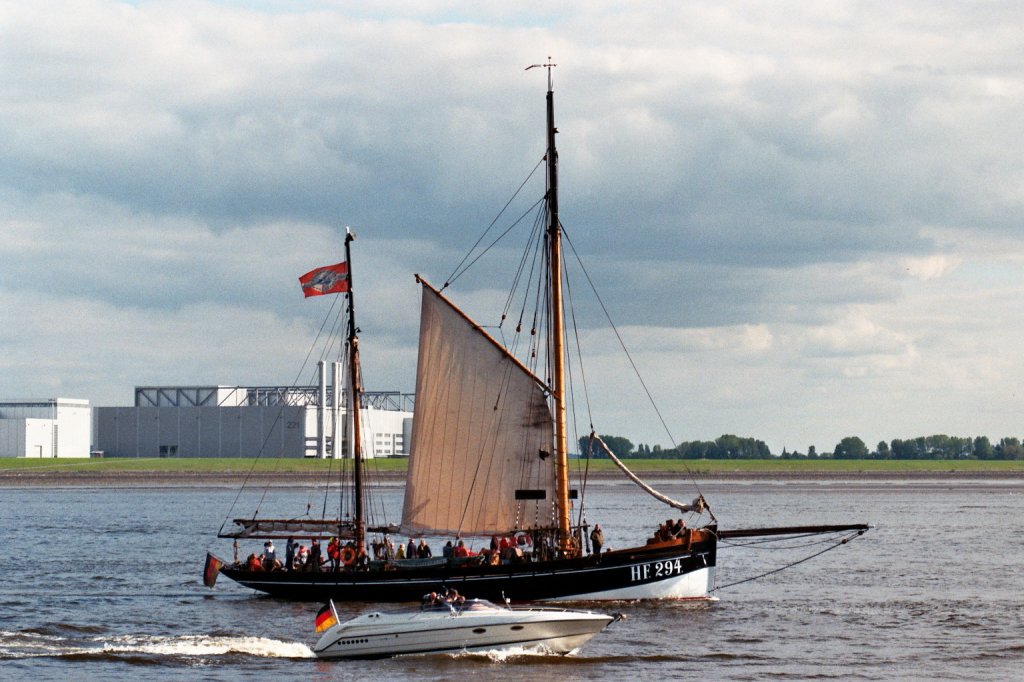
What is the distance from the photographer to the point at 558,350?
2361 inches

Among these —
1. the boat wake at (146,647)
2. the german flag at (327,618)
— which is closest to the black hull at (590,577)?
the boat wake at (146,647)

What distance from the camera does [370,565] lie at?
59875 mm

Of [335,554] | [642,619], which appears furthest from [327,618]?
[335,554]

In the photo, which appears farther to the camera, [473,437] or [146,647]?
[473,437]

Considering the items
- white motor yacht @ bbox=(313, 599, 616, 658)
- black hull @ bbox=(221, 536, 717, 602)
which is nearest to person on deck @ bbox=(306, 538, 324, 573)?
black hull @ bbox=(221, 536, 717, 602)

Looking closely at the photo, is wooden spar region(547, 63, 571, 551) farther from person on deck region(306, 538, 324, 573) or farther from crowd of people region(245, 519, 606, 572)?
person on deck region(306, 538, 324, 573)

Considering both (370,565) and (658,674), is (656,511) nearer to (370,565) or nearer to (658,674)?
(370,565)

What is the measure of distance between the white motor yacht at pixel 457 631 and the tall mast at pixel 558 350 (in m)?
13.2

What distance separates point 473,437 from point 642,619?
36.2 feet

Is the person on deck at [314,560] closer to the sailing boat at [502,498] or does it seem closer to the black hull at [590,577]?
the sailing boat at [502,498]

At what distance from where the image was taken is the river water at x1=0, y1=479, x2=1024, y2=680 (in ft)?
142

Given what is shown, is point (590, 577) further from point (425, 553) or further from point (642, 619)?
point (425, 553)

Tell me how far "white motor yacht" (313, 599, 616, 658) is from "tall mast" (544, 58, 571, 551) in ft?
43.2

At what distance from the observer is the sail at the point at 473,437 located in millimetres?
59031
